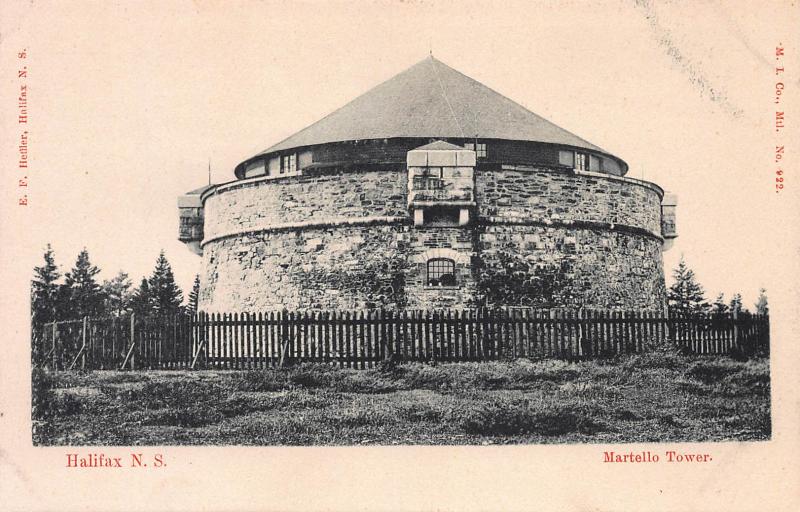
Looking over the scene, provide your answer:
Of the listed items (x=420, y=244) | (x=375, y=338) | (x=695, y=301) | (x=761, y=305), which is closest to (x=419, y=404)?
(x=375, y=338)

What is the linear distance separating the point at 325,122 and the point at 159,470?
12.4m

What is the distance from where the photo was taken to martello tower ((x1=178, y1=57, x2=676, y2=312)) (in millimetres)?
20531

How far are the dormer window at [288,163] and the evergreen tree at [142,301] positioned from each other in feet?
43.1

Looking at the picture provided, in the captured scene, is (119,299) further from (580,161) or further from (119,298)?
(580,161)

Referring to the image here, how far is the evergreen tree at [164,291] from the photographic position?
1416 inches

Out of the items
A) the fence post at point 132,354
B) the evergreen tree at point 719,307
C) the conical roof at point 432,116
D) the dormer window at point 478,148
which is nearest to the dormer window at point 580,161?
the conical roof at point 432,116

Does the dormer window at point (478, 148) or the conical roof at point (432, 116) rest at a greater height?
the conical roof at point (432, 116)

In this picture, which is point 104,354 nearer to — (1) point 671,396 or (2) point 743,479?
(1) point 671,396

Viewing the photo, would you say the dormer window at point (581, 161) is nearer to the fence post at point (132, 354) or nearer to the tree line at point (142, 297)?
the tree line at point (142, 297)

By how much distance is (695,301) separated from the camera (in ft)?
105

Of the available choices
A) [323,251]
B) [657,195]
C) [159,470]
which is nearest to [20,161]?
[159,470]

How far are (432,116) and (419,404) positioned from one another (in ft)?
32.4

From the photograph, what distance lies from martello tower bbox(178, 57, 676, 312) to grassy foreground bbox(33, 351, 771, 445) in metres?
3.42

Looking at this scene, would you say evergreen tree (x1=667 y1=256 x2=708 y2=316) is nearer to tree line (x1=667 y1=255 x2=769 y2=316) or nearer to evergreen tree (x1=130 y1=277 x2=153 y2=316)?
tree line (x1=667 y1=255 x2=769 y2=316)
